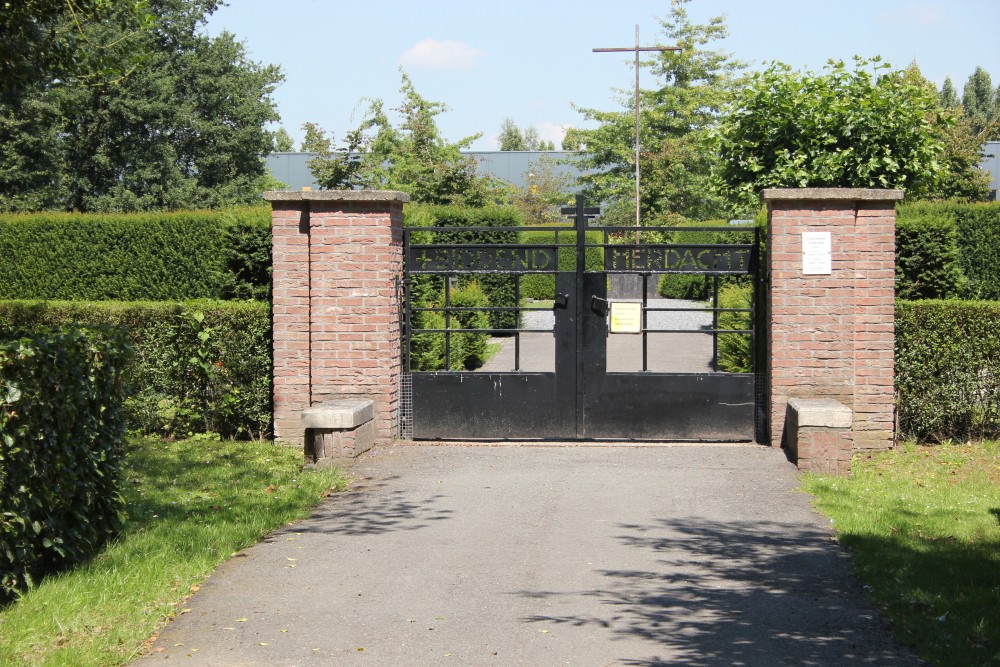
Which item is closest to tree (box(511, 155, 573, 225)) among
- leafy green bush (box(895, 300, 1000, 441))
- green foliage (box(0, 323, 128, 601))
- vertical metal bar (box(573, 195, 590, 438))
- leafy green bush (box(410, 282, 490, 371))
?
leafy green bush (box(410, 282, 490, 371))

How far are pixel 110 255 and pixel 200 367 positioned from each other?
8.15 m

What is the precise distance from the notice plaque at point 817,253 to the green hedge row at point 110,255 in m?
9.25

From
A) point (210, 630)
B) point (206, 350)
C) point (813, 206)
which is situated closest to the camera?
point (210, 630)

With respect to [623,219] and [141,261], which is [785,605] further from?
[623,219]

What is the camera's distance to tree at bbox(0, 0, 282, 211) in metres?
40.0

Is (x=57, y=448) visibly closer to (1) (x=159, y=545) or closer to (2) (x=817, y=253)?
(1) (x=159, y=545)

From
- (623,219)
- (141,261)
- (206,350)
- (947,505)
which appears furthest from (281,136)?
(947,505)

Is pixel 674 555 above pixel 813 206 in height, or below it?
below

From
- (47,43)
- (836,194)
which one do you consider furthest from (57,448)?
(836,194)

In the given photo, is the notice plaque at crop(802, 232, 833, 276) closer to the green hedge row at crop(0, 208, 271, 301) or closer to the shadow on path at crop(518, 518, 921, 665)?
the shadow on path at crop(518, 518, 921, 665)

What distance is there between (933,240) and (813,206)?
104 inches

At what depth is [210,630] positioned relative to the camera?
17.1 ft

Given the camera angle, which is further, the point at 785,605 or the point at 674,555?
the point at 674,555

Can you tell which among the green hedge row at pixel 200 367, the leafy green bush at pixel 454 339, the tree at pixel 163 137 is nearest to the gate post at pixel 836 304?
the leafy green bush at pixel 454 339
